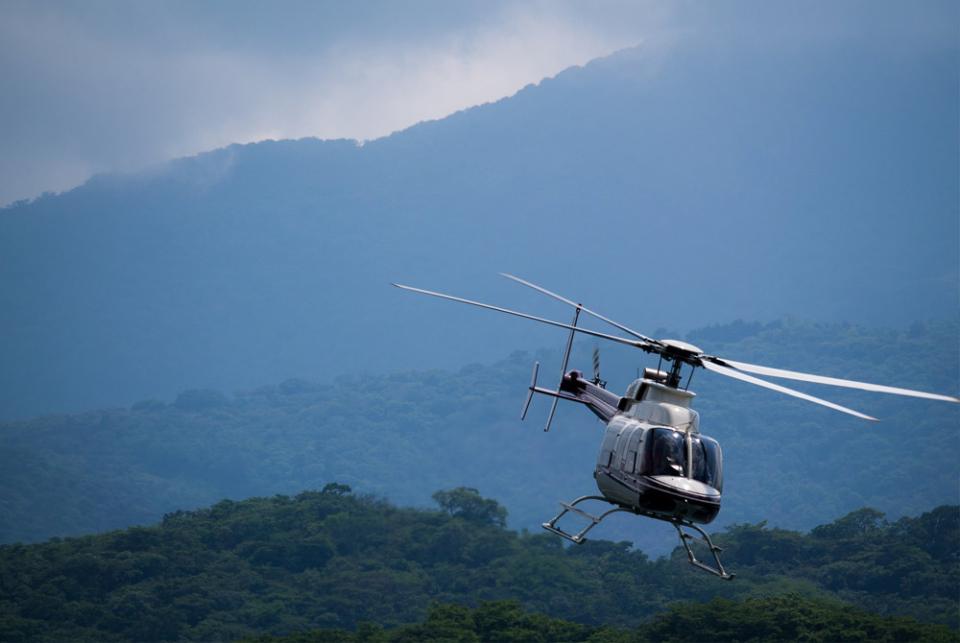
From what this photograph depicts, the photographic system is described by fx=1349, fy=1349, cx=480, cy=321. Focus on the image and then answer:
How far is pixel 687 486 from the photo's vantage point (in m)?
18.8

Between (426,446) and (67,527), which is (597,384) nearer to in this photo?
(67,527)

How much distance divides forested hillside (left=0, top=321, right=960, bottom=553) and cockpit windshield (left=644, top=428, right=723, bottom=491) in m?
123

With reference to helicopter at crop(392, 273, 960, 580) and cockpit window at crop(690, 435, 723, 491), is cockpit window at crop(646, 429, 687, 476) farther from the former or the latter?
cockpit window at crop(690, 435, 723, 491)

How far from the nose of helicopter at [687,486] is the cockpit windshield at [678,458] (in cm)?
8

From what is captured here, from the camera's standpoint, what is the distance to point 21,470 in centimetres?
14325

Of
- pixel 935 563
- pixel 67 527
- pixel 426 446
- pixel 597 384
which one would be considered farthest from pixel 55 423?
pixel 597 384

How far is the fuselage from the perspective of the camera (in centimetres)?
1881

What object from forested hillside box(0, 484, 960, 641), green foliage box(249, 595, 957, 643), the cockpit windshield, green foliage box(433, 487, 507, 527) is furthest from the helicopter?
green foliage box(433, 487, 507, 527)

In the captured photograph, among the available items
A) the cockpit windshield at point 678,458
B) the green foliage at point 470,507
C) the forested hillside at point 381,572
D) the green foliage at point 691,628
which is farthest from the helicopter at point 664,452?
the green foliage at point 470,507

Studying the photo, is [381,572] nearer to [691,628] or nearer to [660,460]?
[691,628]

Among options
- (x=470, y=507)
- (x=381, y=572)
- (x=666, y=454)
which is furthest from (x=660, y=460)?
(x=470, y=507)

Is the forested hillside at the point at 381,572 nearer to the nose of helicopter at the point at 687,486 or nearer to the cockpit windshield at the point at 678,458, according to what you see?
the cockpit windshield at the point at 678,458

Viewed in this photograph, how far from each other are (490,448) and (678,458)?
162035 mm

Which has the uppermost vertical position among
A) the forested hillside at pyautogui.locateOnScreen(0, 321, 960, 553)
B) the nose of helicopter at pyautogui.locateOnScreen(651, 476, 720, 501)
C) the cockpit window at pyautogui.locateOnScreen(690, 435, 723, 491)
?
the cockpit window at pyautogui.locateOnScreen(690, 435, 723, 491)
